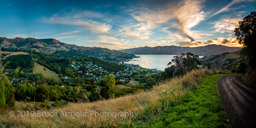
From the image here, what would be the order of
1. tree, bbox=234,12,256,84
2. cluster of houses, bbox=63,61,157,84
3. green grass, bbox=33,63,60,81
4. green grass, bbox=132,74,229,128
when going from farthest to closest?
green grass, bbox=33,63,60,81
cluster of houses, bbox=63,61,157,84
tree, bbox=234,12,256,84
green grass, bbox=132,74,229,128

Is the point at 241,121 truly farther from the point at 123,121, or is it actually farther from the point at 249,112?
the point at 123,121

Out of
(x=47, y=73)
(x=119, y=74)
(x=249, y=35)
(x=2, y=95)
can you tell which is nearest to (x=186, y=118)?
(x=249, y=35)

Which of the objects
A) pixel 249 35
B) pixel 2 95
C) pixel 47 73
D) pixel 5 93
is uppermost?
pixel 249 35

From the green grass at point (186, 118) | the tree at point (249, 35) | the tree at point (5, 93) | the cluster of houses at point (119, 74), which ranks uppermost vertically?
the tree at point (249, 35)

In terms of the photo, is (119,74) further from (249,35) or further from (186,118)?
(186,118)

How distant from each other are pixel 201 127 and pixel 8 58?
18794 centimetres

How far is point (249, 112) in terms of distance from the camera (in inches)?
156

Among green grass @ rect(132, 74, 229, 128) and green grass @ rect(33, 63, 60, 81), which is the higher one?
green grass @ rect(132, 74, 229, 128)

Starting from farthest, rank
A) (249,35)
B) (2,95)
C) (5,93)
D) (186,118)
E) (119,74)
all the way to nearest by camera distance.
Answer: (119,74) → (5,93) → (2,95) → (249,35) → (186,118)

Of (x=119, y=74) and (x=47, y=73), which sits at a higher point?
(x=47, y=73)

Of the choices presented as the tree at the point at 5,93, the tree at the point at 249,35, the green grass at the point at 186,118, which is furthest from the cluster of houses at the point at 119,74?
the green grass at the point at 186,118

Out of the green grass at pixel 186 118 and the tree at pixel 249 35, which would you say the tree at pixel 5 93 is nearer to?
the green grass at pixel 186 118

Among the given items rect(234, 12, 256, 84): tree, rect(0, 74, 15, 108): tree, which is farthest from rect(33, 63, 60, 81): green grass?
rect(234, 12, 256, 84): tree

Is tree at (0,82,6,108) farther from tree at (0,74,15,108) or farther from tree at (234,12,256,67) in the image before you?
tree at (234,12,256,67)
